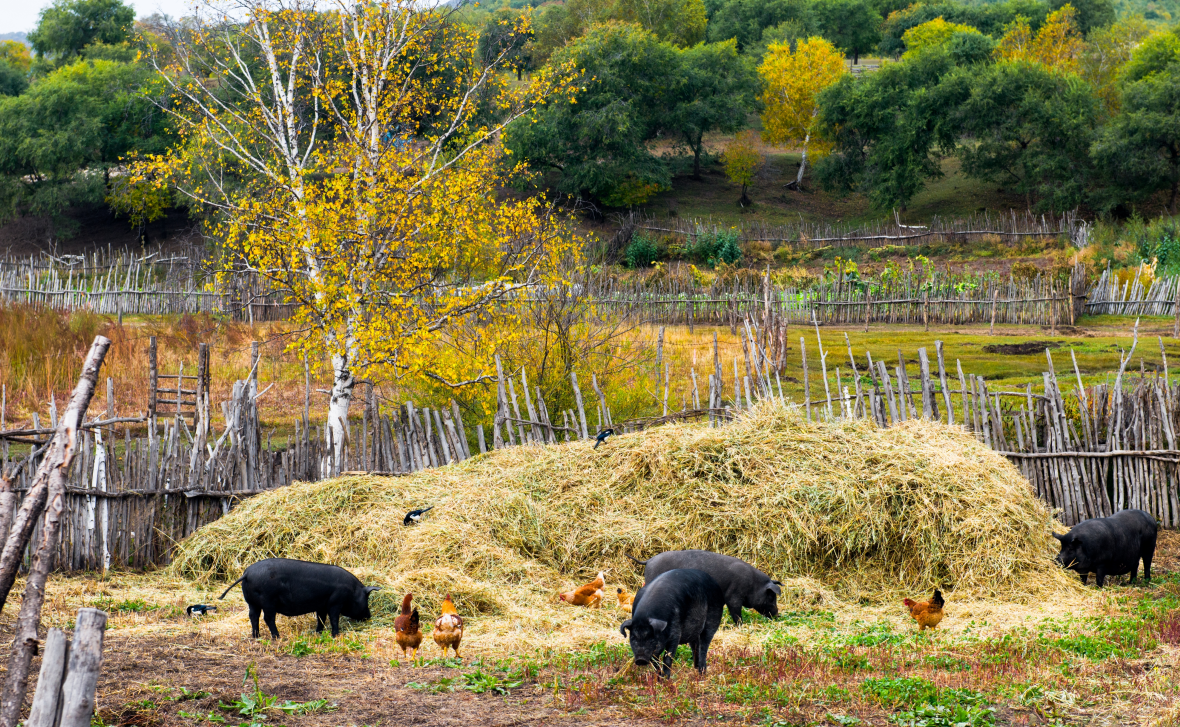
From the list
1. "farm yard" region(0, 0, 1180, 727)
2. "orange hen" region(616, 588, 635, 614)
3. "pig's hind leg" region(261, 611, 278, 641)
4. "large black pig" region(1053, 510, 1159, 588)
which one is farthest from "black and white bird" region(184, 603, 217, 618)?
"large black pig" region(1053, 510, 1159, 588)

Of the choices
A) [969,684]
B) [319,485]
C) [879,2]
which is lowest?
[969,684]

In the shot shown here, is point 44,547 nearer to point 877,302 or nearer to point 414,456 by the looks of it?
point 414,456

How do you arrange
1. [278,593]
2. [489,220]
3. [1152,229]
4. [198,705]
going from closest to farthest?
[198,705] < [278,593] < [489,220] < [1152,229]

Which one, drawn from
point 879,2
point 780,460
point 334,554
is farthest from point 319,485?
point 879,2

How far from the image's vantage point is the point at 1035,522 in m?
8.30

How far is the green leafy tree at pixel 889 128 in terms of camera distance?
42.5m

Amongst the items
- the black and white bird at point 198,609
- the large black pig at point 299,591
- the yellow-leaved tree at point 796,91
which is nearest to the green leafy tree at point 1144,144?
the yellow-leaved tree at point 796,91

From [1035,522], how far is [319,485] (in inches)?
250

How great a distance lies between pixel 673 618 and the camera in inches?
215

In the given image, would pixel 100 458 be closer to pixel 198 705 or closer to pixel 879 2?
pixel 198 705

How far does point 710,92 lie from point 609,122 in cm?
706

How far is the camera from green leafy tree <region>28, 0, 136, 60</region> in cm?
5512

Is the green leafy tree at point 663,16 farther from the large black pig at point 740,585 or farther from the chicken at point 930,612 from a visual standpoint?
the chicken at point 930,612

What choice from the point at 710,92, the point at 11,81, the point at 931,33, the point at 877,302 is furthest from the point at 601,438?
the point at 11,81
